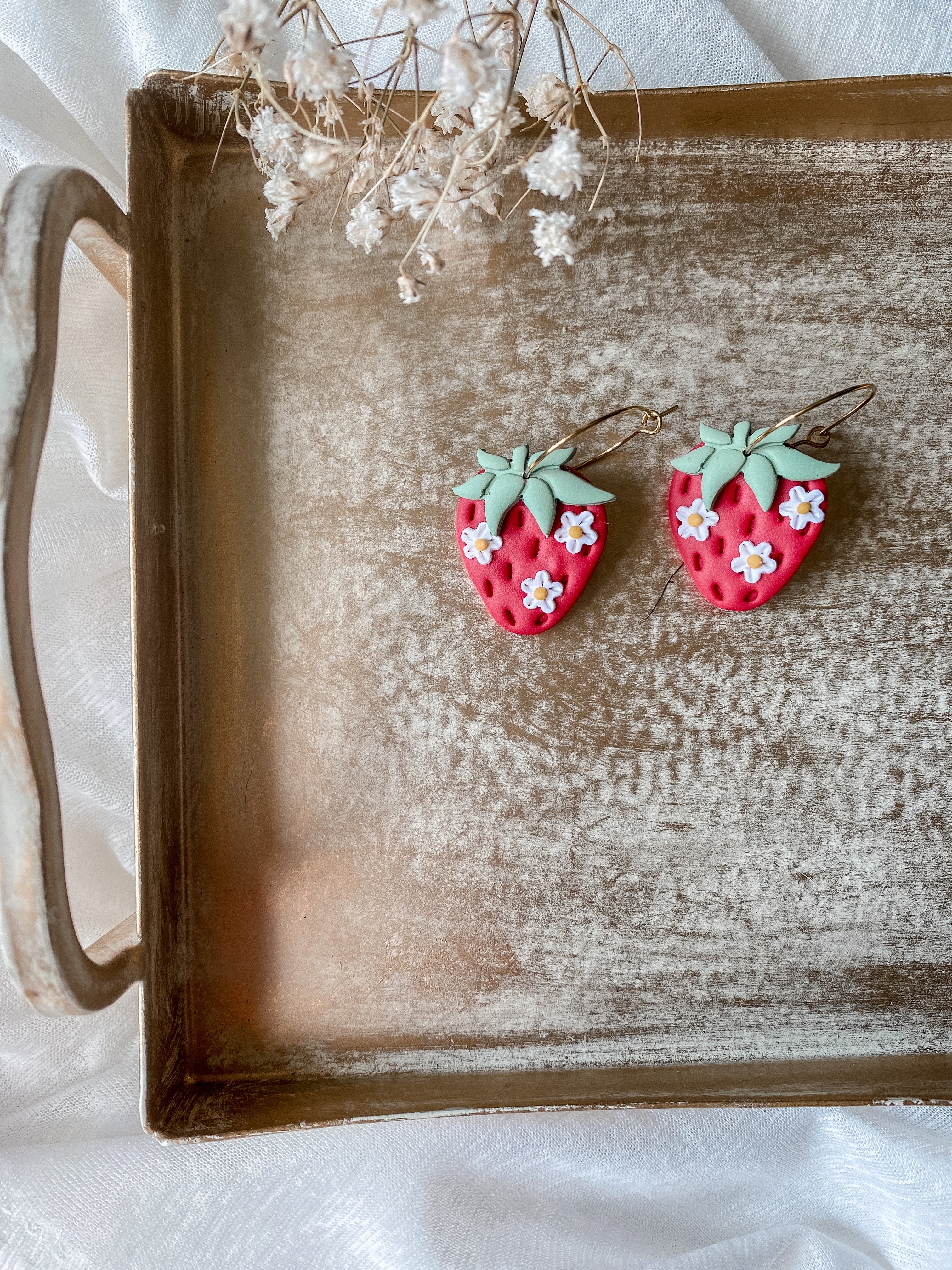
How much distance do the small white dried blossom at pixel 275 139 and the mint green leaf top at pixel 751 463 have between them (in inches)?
10.0

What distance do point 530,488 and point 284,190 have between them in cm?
21

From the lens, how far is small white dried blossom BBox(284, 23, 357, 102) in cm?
39

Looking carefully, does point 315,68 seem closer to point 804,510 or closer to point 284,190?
point 284,190

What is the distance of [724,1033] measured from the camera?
2.00 ft

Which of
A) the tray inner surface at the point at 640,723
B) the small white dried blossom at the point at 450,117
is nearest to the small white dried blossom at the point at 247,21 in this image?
the small white dried blossom at the point at 450,117

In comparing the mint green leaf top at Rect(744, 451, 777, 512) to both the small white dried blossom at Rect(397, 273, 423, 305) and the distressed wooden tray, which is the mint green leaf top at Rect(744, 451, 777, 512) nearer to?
the distressed wooden tray

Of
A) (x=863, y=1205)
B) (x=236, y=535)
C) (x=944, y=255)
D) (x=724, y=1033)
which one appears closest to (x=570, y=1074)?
(x=724, y=1033)

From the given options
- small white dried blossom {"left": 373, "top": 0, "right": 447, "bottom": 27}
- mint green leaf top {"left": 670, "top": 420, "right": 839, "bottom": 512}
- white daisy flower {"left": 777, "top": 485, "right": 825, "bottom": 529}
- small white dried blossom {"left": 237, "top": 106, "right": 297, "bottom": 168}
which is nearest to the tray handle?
small white dried blossom {"left": 237, "top": 106, "right": 297, "bottom": 168}

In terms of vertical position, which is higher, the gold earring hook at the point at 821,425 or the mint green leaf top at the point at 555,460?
the gold earring hook at the point at 821,425

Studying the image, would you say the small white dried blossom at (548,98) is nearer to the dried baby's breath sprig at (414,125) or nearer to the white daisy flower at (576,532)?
the dried baby's breath sprig at (414,125)

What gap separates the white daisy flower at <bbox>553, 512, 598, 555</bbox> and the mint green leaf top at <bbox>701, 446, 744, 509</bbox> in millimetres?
70

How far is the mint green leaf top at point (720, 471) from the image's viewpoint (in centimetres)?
57

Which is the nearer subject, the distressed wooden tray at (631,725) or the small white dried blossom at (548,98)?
the small white dried blossom at (548,98)

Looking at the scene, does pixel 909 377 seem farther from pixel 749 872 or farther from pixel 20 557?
pixel 20 557
